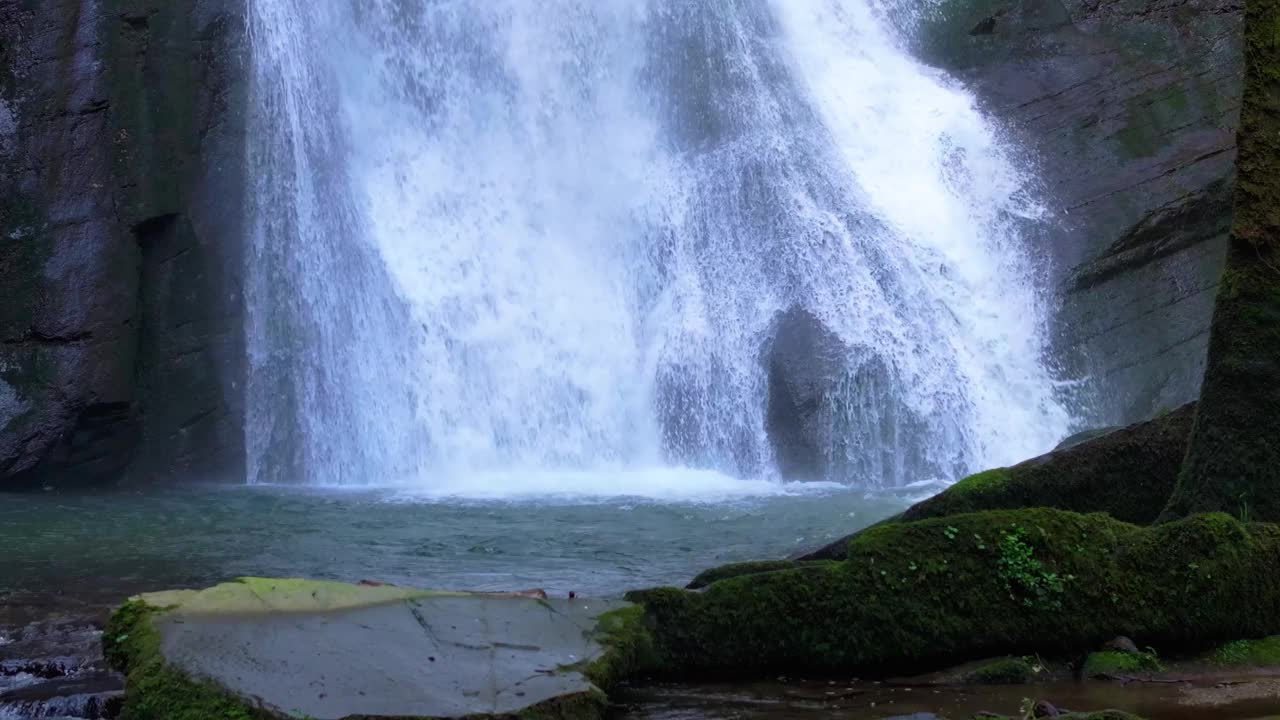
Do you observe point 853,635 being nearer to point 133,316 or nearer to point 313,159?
point 133,316

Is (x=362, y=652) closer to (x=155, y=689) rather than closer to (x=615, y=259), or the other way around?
(x=155, y=689)

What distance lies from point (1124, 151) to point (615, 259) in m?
7.90

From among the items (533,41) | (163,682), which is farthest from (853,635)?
(533,41)

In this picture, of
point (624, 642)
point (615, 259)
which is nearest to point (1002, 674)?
point (624, 642)

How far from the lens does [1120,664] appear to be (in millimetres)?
5270

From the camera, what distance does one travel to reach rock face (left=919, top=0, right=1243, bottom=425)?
17594mm

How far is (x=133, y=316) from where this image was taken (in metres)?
16.6

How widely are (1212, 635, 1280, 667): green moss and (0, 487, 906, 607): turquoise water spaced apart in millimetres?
3955

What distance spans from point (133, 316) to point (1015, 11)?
14953 millimetres

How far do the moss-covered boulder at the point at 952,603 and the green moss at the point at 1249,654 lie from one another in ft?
0.21

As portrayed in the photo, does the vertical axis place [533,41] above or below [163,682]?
Result: above

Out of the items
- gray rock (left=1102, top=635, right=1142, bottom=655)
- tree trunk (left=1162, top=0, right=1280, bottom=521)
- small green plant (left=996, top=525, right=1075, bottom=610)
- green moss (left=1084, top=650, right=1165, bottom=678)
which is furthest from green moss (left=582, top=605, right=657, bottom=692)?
tree trunk (left=1162, top=0, right=1280, bottom=521)

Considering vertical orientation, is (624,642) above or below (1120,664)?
above

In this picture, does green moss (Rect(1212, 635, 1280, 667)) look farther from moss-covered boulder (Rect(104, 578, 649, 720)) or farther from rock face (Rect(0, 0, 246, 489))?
rock face (Rect(0, 0, 246, 489))
